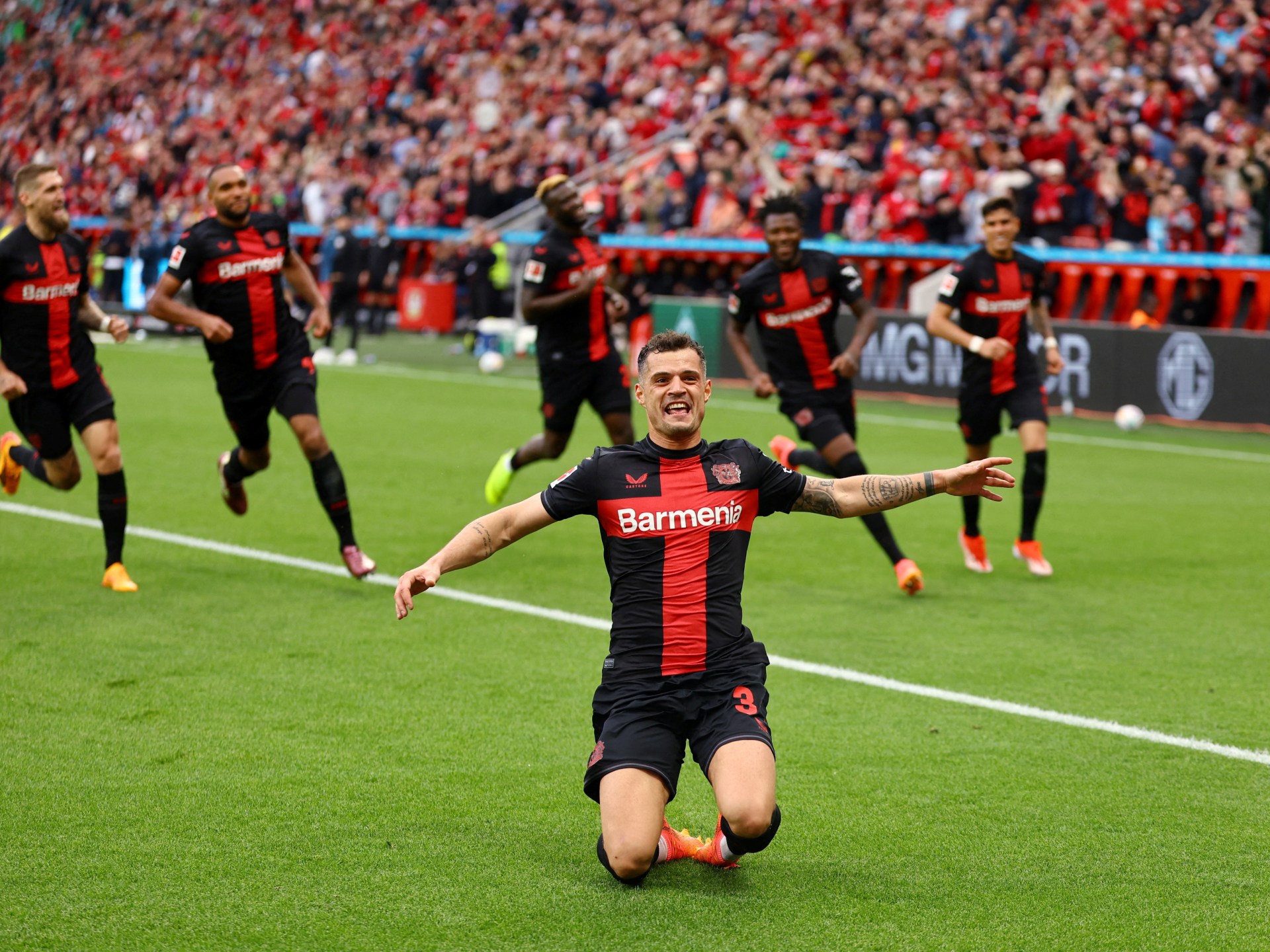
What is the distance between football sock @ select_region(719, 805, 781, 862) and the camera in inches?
166

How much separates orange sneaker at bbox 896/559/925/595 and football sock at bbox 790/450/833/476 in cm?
106

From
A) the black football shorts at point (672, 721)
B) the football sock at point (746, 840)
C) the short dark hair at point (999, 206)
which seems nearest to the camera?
the football sock at point (746, 840)

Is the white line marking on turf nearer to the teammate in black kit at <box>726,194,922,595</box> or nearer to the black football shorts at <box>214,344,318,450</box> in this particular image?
the black football shorts at <box>214,344,318,450</box>

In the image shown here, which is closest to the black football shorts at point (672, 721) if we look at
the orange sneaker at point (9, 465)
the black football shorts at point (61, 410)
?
the black football shorts at point (61, 410)

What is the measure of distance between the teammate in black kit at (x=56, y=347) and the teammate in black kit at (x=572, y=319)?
2585 mm

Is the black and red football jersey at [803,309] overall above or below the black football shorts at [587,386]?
above

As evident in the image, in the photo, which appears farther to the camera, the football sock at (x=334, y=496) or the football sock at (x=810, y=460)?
the football sock at (x=810, y=460)

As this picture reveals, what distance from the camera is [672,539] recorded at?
4617 millimetres

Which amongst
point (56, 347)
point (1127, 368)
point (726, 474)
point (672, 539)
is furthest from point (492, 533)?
point (1127, 368)

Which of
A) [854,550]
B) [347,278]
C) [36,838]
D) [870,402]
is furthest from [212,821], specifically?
[347,278]

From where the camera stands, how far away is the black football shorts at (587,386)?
31.2ft

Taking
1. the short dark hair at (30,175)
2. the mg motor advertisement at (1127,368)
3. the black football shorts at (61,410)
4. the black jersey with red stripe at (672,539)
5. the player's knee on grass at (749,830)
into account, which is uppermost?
the short dark hair at (30,175)

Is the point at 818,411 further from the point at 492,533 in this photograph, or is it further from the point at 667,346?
the point at 492,533

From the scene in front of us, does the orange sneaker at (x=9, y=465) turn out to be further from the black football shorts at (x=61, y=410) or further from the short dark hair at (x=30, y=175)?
the short dark hair at (x=30, y=175)
